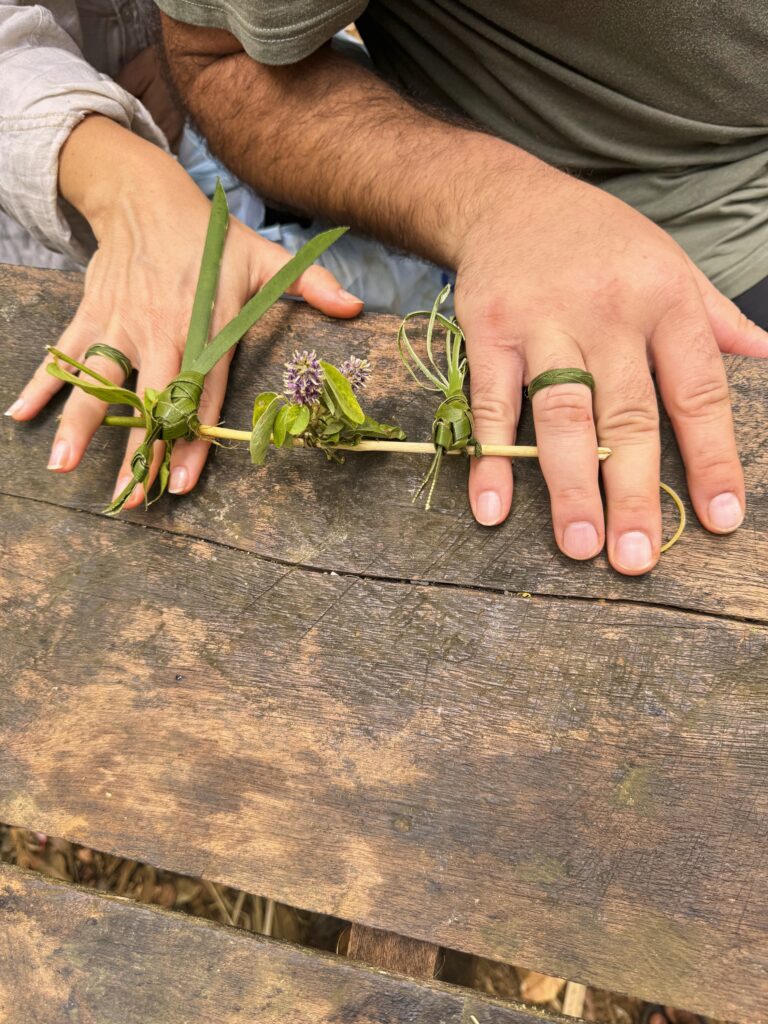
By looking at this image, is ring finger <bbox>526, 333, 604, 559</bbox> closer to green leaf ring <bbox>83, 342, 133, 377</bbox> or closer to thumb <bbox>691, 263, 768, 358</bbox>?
thumb <bbox>691, 263, 768, 358</bbox>

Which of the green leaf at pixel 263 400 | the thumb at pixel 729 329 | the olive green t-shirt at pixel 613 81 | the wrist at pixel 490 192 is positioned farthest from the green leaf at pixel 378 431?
the olive green t-shirt at pixel 613 81

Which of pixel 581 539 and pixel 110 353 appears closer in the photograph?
pixel 581 539

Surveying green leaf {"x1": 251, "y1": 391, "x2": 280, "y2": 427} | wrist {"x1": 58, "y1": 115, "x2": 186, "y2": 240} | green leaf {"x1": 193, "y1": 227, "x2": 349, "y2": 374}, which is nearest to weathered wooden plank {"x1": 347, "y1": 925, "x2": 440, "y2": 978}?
green leaf {"x1": 251, "y1": 391, "x2": 280, "y2": 427}

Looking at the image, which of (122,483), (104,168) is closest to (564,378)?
(122,483)

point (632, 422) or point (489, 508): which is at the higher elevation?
point (632, 422)

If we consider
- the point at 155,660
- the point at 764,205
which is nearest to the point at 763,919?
the point at 155,660

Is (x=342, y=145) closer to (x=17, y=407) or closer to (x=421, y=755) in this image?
(x=17, y=407)

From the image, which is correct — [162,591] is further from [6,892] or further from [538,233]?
[538,233]
